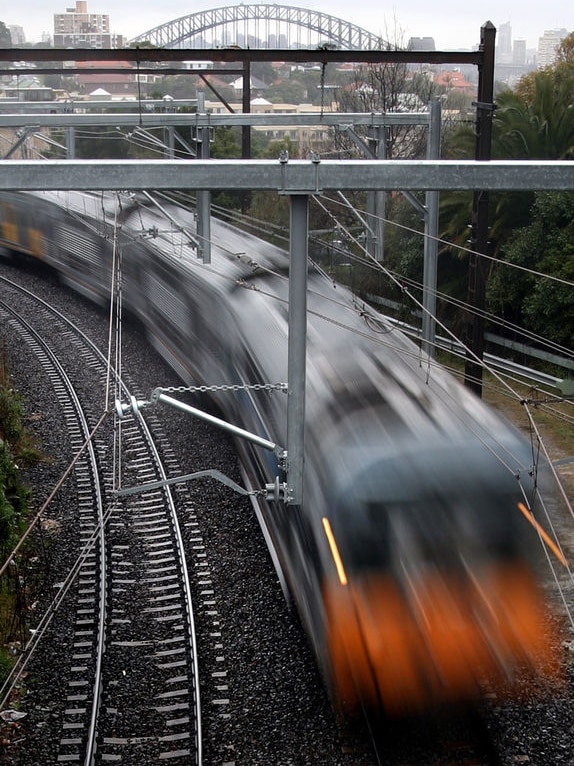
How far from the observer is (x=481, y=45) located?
13883 mm

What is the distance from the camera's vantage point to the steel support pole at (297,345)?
7723 mm

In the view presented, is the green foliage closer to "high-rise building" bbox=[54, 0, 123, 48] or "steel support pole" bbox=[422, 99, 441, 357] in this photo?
"steel support pole" bbox=[422, 99, 441, 357]

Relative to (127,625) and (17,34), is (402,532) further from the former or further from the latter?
(17,34)

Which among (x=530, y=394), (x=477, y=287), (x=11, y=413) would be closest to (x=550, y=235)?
(x=530, y=394)

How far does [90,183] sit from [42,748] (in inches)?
184

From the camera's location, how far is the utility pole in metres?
13.8

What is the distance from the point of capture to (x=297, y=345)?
26.3 feet

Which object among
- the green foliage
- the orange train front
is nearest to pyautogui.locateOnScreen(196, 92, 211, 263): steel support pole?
the green foliage

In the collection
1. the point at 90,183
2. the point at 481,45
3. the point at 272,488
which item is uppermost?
the point at 481,45

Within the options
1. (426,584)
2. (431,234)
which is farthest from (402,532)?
(431,234)

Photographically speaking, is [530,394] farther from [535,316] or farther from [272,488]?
[272,488]

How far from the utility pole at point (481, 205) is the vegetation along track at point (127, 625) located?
4.97 metres

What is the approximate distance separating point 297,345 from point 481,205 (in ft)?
23.3

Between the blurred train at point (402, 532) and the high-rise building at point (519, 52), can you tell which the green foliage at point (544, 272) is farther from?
the high-rise building at point (519, 52)
